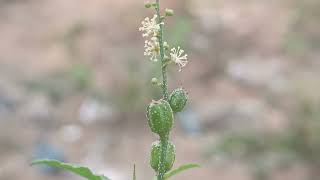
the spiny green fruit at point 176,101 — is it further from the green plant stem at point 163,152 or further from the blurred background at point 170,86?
the blurred background at point 170,86

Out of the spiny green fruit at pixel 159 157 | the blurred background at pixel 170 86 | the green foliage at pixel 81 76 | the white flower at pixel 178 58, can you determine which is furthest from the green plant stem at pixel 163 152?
the green foliage at pixel 81 76

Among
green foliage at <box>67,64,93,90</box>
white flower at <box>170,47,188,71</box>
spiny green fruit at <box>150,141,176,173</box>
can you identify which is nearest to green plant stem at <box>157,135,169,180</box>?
spiny green fruit at <box>150,141,176,173</box>

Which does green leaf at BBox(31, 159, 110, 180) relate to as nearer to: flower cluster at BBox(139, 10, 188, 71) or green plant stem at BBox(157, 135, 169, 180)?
green plant stem at BBox(157, 135, 169, 180)

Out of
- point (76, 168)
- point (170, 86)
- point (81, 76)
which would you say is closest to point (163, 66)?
point (76, 168)

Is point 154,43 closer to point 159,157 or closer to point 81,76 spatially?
point 159,157

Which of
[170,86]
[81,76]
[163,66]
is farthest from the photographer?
[81,76]

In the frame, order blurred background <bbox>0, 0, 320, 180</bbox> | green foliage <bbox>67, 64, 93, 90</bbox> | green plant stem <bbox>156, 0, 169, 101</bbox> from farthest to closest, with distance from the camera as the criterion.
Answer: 1. green foliage <bbox>67, 64, 93, 90</bbox>
2. blurred background <bbox>0, 0, 320, 180</bbox>
3. green plant stem <bbox>156, 0, 169, 101</bbox>

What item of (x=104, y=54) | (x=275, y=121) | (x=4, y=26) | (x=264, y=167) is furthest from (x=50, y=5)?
(x=264, y=167)
